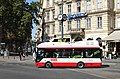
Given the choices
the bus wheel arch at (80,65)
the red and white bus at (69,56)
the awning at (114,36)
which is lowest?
the bus wheel arch at (80,65)

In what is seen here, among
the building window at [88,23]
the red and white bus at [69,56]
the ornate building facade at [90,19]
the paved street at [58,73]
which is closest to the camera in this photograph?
the paved street at [58,73]

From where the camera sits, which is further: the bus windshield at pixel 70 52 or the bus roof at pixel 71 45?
the bus roof at pixel 71 45

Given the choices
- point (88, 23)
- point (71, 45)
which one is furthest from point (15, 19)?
point (71, 45)

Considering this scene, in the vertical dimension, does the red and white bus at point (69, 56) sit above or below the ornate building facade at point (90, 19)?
below

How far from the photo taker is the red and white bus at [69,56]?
33.6 metres

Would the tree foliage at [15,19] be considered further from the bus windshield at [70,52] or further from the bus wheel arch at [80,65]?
the bus wheel arch at [80,65]

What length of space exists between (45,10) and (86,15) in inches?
743

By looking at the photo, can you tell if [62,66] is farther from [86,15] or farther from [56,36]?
[56,36]

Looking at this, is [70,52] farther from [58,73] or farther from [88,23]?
[88,23]

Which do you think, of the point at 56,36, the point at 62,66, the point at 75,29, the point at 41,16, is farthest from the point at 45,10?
the point at 62,66

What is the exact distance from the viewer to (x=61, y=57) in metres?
33.7

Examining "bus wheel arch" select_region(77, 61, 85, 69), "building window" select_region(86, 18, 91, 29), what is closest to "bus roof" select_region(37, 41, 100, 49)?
"bus wheel arch" select_region(77, 61, 85, 69)

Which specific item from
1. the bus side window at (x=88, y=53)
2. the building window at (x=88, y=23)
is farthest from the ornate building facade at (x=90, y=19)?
the bus side window at (x=88, y=53)

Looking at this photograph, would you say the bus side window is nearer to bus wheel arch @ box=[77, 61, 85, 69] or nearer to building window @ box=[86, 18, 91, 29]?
bus wheel arch @ box=[77, 61, 85, 69]
